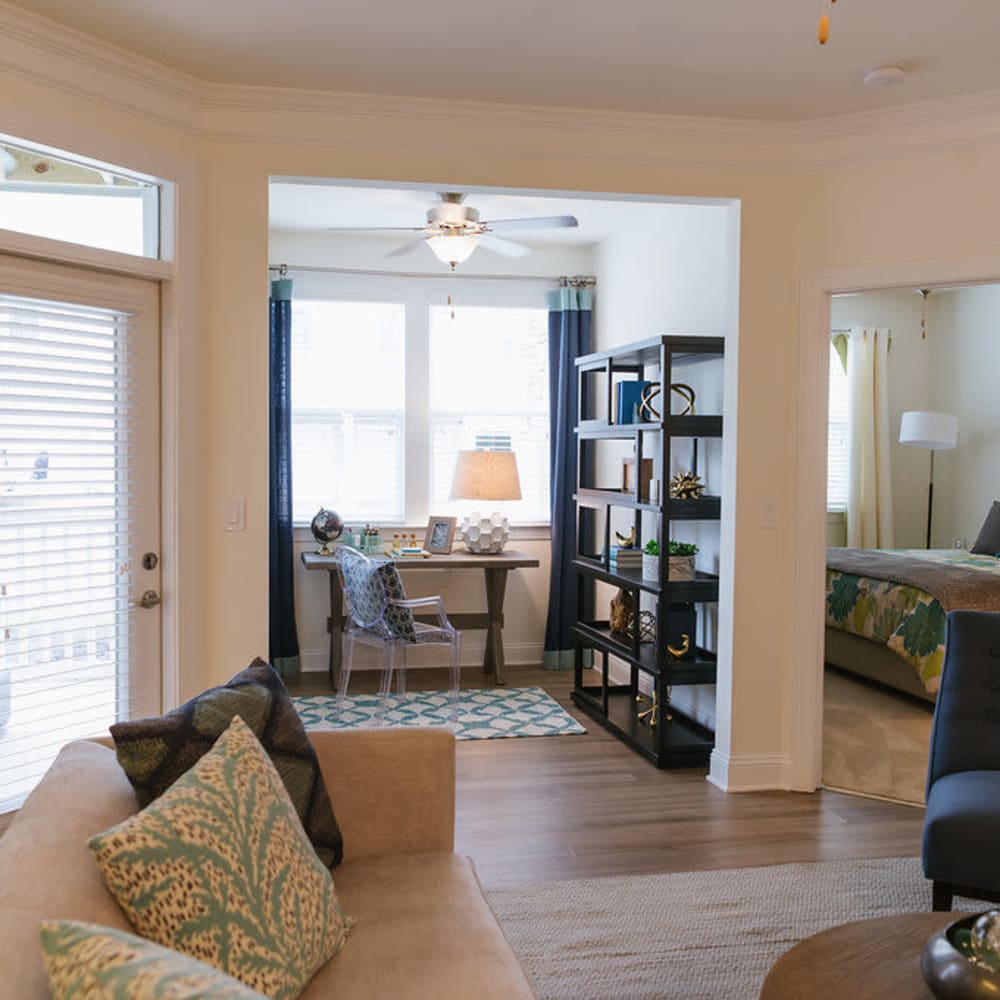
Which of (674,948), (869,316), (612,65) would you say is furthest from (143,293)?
(869,316)

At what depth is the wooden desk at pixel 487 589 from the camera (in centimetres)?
591

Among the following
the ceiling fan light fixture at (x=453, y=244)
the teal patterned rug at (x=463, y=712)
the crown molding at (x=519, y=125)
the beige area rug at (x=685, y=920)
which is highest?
the crown molding at (x=519, y=125)

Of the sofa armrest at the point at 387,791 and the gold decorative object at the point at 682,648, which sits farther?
the gold decorative object at the point at 682,648

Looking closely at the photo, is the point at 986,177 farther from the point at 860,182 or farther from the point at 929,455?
the point at 929,455

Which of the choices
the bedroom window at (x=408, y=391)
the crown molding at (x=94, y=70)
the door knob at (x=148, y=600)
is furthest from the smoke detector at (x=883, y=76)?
the bedroom window at (x=408, y=391)

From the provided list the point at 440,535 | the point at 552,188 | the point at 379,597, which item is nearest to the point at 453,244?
the point at 552,188

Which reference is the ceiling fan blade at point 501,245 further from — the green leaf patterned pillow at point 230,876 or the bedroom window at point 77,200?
the green leaf patterned pillow at point 230,876

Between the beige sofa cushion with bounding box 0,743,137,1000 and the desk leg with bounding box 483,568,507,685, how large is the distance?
13.8 ft

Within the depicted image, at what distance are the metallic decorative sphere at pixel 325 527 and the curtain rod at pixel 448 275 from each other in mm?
1527

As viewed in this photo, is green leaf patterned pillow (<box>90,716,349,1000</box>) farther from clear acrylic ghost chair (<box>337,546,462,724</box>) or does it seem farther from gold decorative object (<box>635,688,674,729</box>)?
clear acrylic ghost chair (<box>337,546,462,724</box>)

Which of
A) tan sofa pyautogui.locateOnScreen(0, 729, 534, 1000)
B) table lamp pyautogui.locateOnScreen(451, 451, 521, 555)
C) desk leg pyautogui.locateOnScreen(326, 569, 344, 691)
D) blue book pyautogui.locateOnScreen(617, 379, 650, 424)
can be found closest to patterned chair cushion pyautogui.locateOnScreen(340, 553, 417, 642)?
desk leg pyautogui.locateOnScreen(326, 569, 344, 691)

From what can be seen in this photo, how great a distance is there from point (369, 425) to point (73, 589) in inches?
127

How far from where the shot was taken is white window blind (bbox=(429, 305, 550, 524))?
6.59 m

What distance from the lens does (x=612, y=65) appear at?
11.3 ft
